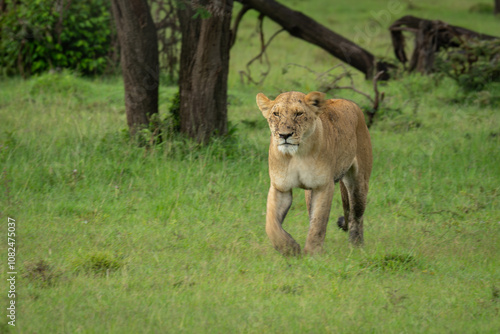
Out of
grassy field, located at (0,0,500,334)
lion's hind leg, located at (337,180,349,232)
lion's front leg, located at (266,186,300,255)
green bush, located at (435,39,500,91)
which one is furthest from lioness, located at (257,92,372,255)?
green bush, located at (435,39,500,91)

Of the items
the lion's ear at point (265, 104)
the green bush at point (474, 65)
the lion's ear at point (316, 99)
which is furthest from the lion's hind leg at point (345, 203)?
the green bush at point (474, 65)

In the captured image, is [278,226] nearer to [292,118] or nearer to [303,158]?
[303,158]

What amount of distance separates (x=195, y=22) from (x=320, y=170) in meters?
3.19

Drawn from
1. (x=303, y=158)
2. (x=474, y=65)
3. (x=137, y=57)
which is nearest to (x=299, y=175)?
(x=303, y=158)

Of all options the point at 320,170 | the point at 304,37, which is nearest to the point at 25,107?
the point at 304,37

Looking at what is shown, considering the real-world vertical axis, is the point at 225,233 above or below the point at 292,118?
below

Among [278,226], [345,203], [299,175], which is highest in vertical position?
[299,175]

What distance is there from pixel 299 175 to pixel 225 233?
40.5 inches

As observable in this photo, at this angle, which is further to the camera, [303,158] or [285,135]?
[303,158]

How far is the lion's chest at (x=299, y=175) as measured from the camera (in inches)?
179

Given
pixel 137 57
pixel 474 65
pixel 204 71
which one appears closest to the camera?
pixel 204 71

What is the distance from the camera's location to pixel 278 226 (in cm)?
461

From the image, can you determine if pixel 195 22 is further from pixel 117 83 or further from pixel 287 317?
pixel 117 83

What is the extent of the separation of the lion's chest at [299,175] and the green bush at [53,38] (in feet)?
24.1
